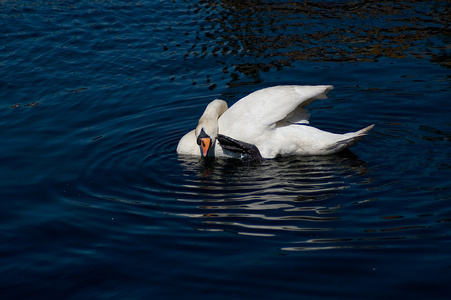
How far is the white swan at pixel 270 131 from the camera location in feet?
28.1

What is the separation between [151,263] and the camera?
5.96 m

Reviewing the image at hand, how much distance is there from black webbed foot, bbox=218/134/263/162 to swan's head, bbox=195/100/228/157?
14 centimetres

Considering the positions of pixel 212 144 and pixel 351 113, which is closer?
pixel 212 144

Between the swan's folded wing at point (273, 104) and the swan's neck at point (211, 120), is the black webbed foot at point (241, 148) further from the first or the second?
the swan's folded wing at point (273, 104)

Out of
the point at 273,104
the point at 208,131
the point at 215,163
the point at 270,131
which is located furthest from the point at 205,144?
the point at 273,104

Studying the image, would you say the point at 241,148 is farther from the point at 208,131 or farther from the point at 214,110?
the point at 214,110

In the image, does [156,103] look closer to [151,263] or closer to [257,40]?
[257,40]

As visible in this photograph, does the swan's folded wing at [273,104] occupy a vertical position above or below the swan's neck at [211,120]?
above

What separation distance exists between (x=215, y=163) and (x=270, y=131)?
0.92m

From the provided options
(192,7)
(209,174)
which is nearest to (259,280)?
(209,174)

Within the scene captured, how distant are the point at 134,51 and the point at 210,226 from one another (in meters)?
7.96

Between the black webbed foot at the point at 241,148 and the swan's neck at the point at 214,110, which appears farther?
the swan's neck at the point at 214,110

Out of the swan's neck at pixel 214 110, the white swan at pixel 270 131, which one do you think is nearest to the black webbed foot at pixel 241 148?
the white swan at pixel 270 131

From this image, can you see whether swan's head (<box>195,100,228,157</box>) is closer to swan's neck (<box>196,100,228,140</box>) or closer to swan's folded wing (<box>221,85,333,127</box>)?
swan's neck (<box>196,100,228,140</box>)
